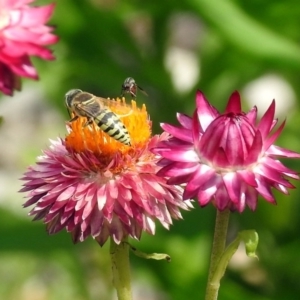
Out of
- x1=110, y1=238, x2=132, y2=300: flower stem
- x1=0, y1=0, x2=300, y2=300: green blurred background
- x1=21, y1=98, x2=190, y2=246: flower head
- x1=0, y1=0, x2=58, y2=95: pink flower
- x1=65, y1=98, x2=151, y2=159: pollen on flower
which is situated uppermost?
x1=0, y1=0, x2=58, y2=95: pink flower

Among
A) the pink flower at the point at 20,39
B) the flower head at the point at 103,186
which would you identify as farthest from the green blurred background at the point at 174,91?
the flower head at the point at 103,186

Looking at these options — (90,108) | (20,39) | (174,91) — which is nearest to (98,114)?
(90,108)

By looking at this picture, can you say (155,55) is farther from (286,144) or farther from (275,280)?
(275,280)

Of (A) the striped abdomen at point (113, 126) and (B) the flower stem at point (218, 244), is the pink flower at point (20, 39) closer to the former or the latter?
(A) the striped abdomen at point (113, 126)

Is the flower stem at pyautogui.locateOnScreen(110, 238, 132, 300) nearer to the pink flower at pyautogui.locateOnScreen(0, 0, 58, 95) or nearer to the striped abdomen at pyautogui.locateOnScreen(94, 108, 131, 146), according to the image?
the striped abdomen at pyautogui.locateOnScreen(94, 108, 131, 146)

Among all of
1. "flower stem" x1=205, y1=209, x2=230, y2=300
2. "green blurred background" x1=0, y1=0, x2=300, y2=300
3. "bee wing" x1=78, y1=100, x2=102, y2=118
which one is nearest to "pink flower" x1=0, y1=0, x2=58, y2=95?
"bee wing" x1=78, y1=100, x2=102, y2=118

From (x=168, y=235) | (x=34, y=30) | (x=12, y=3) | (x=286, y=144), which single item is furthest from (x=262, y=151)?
(x=286, y=144)
